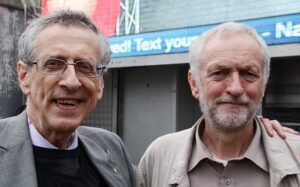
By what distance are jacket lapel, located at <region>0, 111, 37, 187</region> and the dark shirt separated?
90mm

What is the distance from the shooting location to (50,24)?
2211 millimetres

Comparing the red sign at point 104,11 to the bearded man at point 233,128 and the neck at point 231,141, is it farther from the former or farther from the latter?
the neck at point 231,141

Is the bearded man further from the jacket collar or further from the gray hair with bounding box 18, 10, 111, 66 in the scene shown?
the gray hair with bounding box 18, 10, 111, 66

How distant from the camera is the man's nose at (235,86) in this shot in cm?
236

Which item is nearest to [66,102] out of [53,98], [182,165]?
[53,98]

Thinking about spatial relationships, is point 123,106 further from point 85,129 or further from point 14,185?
point 14,185

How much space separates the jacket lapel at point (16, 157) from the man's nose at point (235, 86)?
1117 mm

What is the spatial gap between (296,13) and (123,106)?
4.23 metres

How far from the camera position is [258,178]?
2.35m

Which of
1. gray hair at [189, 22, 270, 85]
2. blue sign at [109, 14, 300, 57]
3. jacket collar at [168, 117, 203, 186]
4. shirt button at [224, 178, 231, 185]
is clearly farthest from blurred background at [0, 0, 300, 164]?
shirt button at [224, 178, 231, 185]

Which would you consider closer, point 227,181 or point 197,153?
point 227,181

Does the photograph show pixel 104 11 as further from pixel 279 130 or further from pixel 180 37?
pixel 279 130

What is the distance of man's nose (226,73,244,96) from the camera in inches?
92.7

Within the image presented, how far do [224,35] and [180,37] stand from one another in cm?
434
